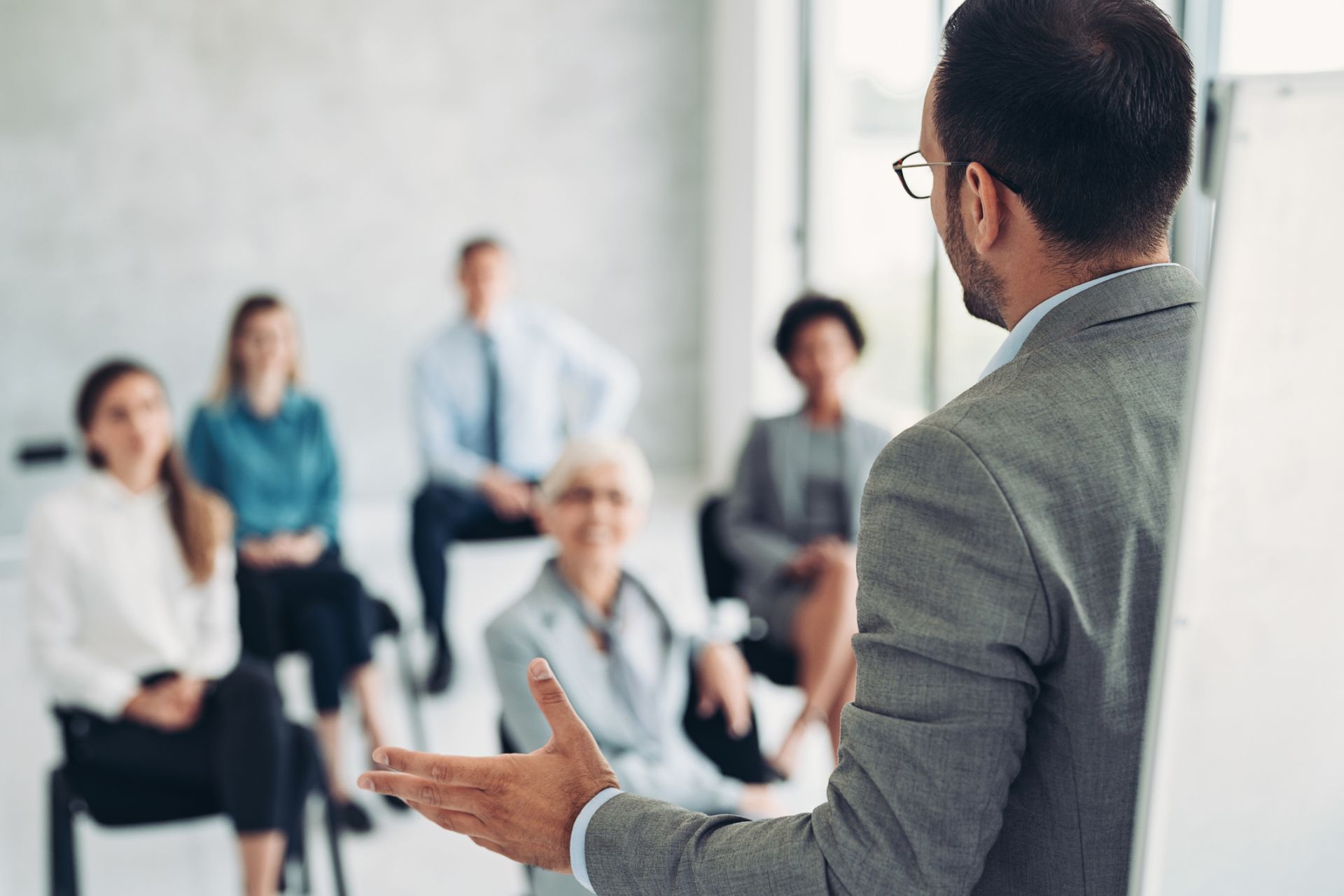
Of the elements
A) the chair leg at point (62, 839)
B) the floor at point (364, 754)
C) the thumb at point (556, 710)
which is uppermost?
the thumb at point (556, 710)

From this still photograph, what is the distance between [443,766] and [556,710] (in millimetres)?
111

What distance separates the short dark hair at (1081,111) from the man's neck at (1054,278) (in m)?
0.01

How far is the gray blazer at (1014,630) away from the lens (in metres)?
0.86

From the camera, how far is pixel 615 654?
7.93 ft

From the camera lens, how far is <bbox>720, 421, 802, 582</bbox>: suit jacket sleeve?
3244 mm

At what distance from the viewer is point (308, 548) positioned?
368 centimetres

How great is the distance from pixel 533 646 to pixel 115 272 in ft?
13.7

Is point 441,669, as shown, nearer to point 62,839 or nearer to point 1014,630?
point 62,839

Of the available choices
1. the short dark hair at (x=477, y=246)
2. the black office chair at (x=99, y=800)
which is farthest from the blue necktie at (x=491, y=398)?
the black office chair at (x=99, y=800)

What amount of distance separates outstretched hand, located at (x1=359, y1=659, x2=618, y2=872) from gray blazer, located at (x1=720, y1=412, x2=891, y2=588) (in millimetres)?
2310

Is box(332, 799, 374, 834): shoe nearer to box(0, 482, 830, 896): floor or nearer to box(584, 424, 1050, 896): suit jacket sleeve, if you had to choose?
box(0, 482, 830, 896): floor

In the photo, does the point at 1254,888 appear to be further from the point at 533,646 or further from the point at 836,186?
the point at 836,186

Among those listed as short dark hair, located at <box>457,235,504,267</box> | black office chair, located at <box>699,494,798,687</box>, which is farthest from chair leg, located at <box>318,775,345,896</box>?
short dark hair, located at <box>457,235,504,267</box>

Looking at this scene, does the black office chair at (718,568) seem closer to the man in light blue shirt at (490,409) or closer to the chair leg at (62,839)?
the man in light blue shirt at (490,409)
